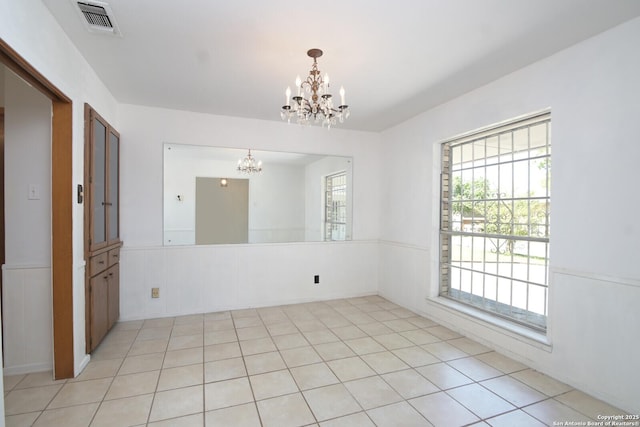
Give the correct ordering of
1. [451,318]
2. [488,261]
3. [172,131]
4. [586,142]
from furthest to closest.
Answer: [172,131], [451,318], [488,261], [586,142]

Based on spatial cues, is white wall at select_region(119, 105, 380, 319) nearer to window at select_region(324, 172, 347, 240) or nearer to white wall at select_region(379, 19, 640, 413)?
window at select_region(324, 172, 347, 240)

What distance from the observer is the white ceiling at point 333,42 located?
1980 millimetres

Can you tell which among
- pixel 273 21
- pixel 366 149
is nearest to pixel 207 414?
pixel 273 21

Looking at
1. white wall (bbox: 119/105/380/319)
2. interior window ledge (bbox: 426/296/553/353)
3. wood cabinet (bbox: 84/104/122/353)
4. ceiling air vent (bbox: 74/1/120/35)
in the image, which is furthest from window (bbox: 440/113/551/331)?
wood cabinet (bbox: 84/104/122/353)

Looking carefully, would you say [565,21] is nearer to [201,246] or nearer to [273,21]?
[273,21]

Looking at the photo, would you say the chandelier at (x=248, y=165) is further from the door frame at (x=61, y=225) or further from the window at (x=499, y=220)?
the window at (x=499, y=220)

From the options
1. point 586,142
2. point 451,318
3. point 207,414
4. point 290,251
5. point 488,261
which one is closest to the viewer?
point 207,414

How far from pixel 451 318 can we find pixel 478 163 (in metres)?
1.73

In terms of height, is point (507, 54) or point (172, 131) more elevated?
point (507, 54)

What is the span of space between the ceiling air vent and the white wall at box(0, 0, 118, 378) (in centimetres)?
22

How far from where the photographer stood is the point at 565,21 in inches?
82.2

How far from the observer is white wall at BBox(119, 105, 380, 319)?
3762mm

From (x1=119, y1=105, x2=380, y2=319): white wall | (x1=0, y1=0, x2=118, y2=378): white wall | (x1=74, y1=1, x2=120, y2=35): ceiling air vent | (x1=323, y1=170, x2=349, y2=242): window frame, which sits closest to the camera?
(x1=0, y1=0, x2=118, y2=378): white wall

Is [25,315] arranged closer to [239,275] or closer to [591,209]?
[239,275]
